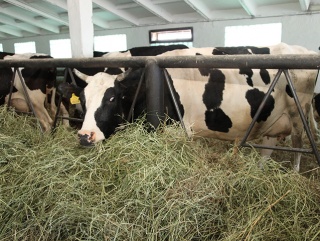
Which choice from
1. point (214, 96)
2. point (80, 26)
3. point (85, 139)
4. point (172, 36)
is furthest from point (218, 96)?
point (172, 36)

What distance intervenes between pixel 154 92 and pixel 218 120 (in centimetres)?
101

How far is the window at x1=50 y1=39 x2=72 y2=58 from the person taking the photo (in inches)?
475

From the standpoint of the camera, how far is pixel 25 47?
13039mm

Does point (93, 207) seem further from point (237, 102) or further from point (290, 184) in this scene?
point (237, 102)

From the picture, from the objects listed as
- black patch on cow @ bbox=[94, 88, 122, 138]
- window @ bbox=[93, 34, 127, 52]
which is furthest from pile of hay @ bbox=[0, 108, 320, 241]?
window @ bbox=[93, 34, 127, 52]

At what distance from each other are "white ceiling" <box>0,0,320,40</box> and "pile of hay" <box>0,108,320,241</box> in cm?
597

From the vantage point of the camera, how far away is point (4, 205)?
1.92 m

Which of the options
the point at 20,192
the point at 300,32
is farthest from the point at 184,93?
the point at 300,32

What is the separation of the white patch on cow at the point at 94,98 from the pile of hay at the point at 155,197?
0.32 metres

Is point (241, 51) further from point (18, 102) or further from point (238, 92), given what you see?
point (18, 102)

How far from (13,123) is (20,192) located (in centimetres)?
180

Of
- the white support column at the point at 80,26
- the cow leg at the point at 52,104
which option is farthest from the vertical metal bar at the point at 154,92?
the cow leg at the point at 52,104

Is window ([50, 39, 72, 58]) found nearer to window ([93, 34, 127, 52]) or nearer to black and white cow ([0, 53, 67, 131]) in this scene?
window ([93, 34, 127, 52])

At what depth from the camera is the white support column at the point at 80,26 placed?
12.3 ft
